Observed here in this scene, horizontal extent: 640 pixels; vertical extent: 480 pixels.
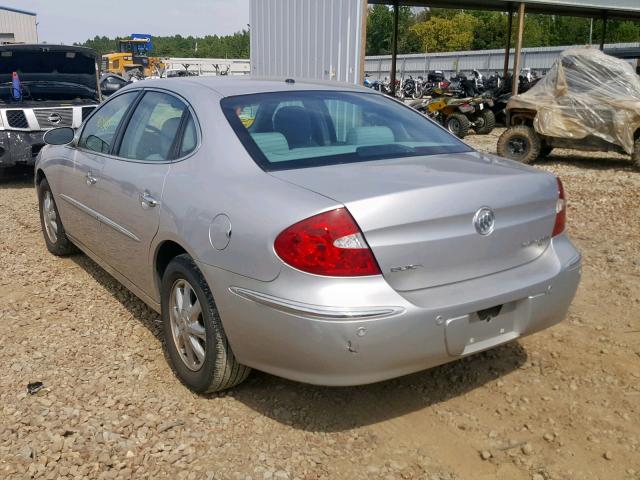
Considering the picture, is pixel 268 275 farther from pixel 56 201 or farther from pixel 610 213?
pixel 610 213

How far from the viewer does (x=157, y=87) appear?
3.91 metres

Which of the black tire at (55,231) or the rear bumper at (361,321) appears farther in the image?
the black tire at (55,231)

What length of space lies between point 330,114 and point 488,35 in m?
63.0

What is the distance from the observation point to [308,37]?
12016mm

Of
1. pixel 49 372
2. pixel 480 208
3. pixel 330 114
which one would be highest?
pixel 330 114

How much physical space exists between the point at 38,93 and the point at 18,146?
1514mm

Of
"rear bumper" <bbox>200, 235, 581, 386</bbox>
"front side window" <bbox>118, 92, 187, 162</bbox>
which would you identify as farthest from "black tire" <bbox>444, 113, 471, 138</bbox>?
"rear bumper" <bbox>200, 235, 581, 386</bbox>

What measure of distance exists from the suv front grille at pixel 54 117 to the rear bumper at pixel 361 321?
683 centimetres

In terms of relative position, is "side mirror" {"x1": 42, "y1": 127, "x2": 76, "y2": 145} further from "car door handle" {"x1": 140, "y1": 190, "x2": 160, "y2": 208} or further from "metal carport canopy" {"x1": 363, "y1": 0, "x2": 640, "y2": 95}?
"metal carport canopy" {"x1": 363, "y1": 0, "x2": 640, "y2": 95}

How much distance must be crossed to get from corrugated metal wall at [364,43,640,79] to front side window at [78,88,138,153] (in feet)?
122

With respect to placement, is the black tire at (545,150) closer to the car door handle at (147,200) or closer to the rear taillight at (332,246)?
the car door handle at (147,200)

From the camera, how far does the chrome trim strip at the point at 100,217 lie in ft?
12.0

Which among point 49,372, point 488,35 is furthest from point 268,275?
point 488,35

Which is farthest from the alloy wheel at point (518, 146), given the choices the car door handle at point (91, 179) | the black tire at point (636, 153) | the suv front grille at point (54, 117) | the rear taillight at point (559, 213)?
the car door handle at point (91, 179)
